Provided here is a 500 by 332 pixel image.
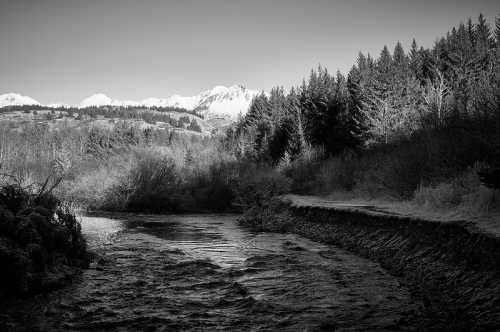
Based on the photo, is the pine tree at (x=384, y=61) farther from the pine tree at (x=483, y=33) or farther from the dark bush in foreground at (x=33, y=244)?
the dark bush in foreground at (x=33, y=244)

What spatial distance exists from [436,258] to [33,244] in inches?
319

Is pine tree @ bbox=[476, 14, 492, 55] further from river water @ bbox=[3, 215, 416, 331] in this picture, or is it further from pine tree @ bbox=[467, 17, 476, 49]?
river water @ bbox=[3, 215, 416, 331]

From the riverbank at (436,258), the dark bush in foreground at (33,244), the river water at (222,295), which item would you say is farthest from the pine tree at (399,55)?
the dark bush in foreground at (33,244)

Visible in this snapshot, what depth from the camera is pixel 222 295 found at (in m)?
7.39

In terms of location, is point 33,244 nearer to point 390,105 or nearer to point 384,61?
point 390,105

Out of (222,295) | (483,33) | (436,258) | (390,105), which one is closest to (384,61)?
(483,33)

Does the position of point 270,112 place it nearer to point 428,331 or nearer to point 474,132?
point 474,132

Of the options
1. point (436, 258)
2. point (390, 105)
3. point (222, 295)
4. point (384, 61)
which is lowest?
point (222, 295)

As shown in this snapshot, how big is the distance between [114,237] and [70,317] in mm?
Result: 9210

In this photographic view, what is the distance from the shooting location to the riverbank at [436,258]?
602 cm

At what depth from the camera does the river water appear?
5793 millimetres

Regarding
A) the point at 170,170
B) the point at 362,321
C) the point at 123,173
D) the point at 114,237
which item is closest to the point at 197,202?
the point at 170,170

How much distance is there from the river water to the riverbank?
1.60 feet

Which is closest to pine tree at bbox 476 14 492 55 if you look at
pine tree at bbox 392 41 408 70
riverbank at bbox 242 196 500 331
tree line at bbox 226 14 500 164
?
tree line at bbox 226 14 500 164
